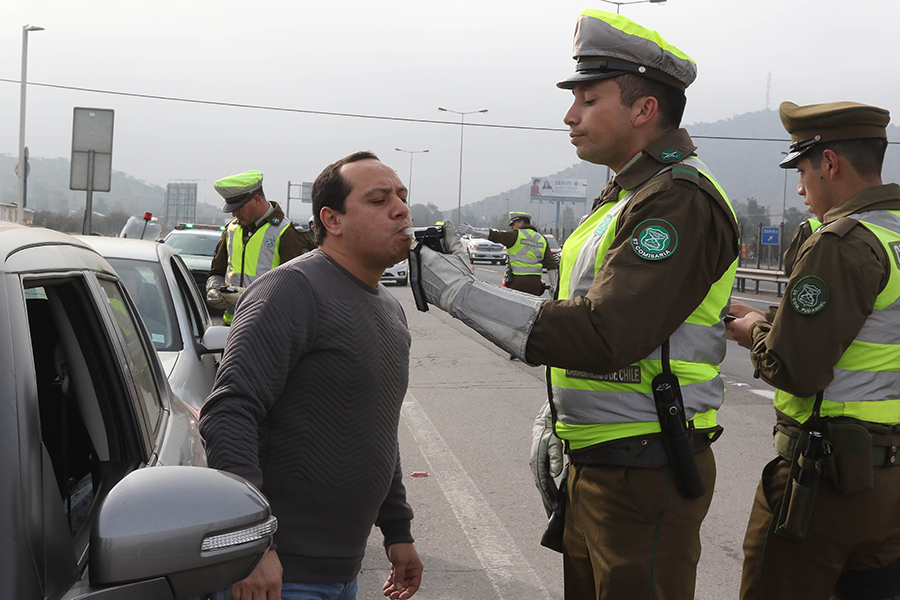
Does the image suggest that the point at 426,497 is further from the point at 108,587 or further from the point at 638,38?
the point at 108,587

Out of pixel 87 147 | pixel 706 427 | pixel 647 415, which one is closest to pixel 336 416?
pixel 647 415

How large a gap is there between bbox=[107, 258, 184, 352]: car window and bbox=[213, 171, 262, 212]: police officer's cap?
50.5 inches

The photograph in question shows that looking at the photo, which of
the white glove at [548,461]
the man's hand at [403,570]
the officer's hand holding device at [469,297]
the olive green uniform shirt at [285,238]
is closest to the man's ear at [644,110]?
the officer's hand holding device at [469,297]

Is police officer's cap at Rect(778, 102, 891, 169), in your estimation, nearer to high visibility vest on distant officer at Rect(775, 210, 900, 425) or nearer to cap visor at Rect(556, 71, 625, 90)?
high visibility vest on distant officer at Rect(775, 210, 900, 425)

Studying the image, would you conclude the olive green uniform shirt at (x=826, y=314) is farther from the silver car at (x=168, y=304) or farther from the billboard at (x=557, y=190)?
the billboard at (x=557, y=190)

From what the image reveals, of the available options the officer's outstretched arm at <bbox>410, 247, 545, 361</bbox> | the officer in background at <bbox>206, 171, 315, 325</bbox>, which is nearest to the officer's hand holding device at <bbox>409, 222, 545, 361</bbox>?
the officer's outstretched arm at <bbox>410, 247, 545, 361</bbox>

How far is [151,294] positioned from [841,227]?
13.4ft

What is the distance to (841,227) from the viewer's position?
2.80 meters

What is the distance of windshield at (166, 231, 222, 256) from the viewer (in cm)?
1762

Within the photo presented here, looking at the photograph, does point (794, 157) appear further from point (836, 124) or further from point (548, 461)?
point (548, 461)

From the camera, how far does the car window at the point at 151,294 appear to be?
5.30 metres

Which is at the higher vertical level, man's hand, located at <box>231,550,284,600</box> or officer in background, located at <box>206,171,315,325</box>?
officer in background, located at <box>206,171,315,325</box>

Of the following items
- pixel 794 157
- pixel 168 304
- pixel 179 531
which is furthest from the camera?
pixel 168 304

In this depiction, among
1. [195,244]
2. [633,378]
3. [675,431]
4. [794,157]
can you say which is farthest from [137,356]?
[195,244]
